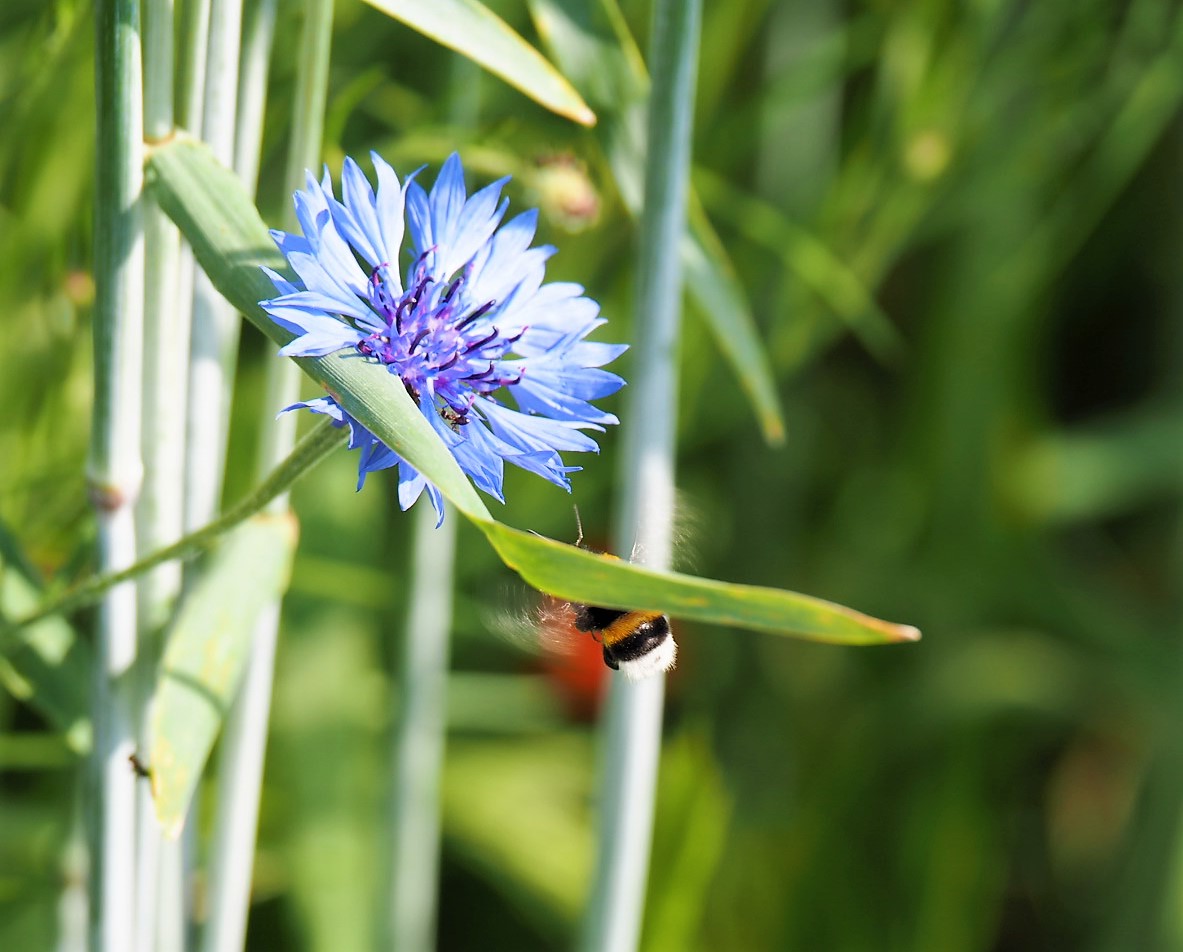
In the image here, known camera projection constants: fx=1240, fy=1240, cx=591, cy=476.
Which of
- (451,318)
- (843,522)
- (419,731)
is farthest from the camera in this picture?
(843,522)

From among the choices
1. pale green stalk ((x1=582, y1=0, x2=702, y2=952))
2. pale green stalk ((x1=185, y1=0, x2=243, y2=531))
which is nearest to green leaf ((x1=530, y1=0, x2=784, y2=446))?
pale green stalk ((x1=582, y1=0, x2=702, y2=952))

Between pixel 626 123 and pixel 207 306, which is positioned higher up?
pixel 626 123

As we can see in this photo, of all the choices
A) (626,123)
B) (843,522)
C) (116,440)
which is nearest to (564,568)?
(116,440)

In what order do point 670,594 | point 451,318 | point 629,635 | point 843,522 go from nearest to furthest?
point 670,594 → point 451,318 → point 629,635 → point 843,522

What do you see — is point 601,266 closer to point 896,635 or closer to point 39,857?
point 39,857

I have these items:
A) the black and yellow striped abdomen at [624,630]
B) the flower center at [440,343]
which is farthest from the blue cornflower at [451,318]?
the black and yellow striped abdomen at [624,630]

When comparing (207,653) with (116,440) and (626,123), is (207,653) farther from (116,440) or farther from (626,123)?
(626,123)

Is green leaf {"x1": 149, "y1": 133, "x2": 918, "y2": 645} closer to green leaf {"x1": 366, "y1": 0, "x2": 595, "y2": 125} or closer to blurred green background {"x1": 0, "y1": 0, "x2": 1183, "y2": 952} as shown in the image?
green leaf {"x1": 366, "y1": 0, "x2": 595, "y2": 125}
